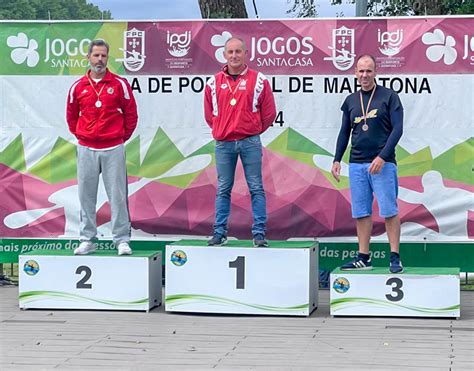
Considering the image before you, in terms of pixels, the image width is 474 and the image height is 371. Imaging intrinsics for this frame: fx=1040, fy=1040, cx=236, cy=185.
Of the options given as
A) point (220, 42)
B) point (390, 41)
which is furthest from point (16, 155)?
point (390, 41)

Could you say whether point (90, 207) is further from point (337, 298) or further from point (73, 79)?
point (337, 298)


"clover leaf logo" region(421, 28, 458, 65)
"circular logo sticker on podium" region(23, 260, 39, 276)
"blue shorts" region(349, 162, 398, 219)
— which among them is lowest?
"circular logo sticker on podium" region(23, 260, 39, 276)

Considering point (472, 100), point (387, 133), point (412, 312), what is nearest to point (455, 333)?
point (412, 312)

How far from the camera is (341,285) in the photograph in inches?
332

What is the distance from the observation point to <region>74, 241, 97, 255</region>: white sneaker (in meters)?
8.92

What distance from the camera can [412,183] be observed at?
9.77m

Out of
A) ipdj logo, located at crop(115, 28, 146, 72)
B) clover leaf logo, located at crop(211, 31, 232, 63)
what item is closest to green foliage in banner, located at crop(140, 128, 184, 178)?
ipdj logo, located at crop(115, 28, 146, 72)

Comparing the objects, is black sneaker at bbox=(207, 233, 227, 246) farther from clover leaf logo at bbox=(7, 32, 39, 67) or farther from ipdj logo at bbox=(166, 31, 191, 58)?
clover leaf logo at bbox=(7, 32, 39, 67)

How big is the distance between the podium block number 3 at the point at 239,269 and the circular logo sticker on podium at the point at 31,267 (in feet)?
5.58

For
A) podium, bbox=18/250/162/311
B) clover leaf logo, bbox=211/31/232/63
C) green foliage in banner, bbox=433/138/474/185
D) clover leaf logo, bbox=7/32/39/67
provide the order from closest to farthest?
podium, bbox=18/250/162/311, green foliage in banner, bbox=433/138/474/185, clover leaf logo, bbox=211/31/232/63, clover leaf logo, bbox=7/32/39/67

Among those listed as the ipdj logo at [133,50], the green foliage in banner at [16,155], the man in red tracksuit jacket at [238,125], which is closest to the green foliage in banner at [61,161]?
the green foliage in banner at [16,155]

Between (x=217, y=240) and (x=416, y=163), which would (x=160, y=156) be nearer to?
(x=217, y=240)

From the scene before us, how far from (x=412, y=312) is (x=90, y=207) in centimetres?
294

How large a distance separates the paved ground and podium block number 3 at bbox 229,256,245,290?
28 cm
